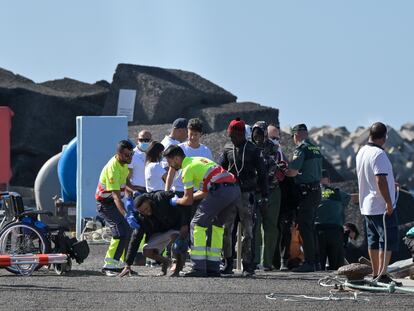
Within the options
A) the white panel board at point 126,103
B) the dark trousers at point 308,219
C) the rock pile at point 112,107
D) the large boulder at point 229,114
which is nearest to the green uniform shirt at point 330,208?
the dark trousers at point 308,219

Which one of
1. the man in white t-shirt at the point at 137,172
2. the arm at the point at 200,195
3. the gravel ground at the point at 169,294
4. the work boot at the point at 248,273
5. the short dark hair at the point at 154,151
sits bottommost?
the gravel ground at the point at 169,294

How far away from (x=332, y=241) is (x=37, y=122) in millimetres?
16802

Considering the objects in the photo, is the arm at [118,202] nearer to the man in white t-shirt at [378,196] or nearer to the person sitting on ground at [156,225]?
the person sitting on ground at [156,225]

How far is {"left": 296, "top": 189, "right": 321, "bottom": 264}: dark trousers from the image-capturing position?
19688 millimetres

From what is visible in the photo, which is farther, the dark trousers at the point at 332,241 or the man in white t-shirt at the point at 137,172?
the dark trousers at the point at 332,241

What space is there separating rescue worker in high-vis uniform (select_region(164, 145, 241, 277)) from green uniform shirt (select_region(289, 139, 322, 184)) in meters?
1.74

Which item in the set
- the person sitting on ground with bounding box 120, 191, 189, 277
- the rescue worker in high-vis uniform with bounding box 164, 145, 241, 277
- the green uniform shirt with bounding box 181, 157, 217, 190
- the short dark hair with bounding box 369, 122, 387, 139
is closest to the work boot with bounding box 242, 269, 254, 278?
the rescue worker in high-vis uniform with bounding box 164, 145, 241, 277

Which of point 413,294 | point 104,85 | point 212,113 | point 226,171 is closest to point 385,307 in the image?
point 413,294

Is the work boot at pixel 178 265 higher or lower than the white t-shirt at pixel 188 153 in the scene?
lower

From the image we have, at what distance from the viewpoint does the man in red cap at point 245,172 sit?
18.4 meters

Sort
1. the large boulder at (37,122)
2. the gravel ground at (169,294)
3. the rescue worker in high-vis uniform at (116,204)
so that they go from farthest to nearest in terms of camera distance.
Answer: the large boulder at (37,122) → the rescue worker in high-vis uniform at (116,204) → the gravel ground at (169,294)

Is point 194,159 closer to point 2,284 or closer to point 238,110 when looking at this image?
point 2,284

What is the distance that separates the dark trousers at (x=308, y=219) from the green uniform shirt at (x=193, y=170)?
208cm

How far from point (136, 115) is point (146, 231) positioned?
55.4 feet
